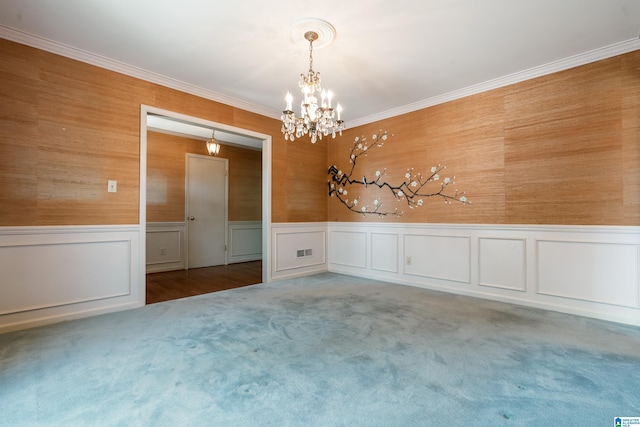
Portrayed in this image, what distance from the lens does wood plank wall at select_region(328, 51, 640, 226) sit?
281 centimetres

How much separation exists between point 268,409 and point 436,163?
Result: 3.51 m

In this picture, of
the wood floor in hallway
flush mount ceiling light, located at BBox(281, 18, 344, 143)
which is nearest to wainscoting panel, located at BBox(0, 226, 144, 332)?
the wood floor in hallway

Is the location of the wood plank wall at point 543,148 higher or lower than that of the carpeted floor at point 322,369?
higher

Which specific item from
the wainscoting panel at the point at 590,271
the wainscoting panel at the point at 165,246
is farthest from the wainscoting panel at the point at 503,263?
the wainscoting panel at the point at 165,246

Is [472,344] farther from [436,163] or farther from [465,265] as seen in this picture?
[436,163]

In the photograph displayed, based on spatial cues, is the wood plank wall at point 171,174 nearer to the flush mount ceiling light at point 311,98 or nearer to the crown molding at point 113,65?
the crown molding at point 113,65

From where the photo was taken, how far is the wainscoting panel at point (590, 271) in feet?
9.11

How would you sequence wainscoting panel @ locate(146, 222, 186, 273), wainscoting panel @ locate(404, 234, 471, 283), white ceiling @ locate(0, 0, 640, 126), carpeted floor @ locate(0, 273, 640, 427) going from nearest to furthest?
carpeted floor @ locate(0, 273, 640, 427) → white ceiling @ locate(0, 0, 640, 126) → wainscoting panel @ locate(404, 234, 471, 283) → wainscoting panel @ locate(146, 222, 186, 273)

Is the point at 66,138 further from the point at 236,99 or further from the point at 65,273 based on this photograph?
the point at 236,99

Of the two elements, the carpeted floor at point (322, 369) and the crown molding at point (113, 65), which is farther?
A: the crown molding at point (113, 65)

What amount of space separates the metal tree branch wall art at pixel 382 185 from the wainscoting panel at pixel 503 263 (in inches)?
23.5

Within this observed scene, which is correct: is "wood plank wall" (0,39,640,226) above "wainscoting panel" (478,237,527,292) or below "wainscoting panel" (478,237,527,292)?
above

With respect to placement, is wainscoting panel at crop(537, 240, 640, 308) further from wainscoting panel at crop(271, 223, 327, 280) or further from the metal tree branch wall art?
wainscoting panel at crop(271, 223, 327, 280)

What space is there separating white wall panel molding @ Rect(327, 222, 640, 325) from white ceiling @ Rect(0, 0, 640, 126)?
173 cm
